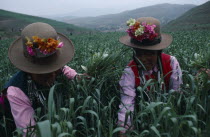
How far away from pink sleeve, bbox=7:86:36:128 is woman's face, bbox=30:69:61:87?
0.15 m

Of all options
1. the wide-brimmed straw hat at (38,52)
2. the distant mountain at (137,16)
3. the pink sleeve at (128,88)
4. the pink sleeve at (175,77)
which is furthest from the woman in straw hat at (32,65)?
the distant mountain at (137,16)

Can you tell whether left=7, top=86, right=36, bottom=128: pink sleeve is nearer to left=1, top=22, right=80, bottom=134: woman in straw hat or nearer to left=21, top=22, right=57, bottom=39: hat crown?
left=1, top=22, right=80, bottom=134: woman in straw hat

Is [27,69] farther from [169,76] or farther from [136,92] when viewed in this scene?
[169,76]

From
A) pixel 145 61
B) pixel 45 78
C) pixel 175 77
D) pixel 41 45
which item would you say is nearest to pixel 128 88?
pixel 145 61

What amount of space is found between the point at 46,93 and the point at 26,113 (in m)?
0.25

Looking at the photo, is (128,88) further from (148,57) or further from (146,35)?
(146,35)

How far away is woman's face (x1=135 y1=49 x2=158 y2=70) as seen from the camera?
1.83 meters

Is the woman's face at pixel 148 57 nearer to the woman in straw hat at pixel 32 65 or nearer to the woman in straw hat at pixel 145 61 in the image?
the woman in straw hat at pixel 145 61

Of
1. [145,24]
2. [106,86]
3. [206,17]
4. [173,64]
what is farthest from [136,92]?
[206,17]

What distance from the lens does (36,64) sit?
5.14ft

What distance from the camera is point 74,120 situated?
4.92 ft

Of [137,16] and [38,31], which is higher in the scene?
[38,31]

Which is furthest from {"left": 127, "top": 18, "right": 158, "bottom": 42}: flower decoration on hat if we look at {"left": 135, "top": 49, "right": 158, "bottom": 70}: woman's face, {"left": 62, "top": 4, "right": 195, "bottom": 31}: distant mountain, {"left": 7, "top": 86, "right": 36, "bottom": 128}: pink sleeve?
{"left": 62, "top": 4, "right": 195, "bottom": 31}: distant mountain

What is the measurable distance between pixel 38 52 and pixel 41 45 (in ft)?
0.20
